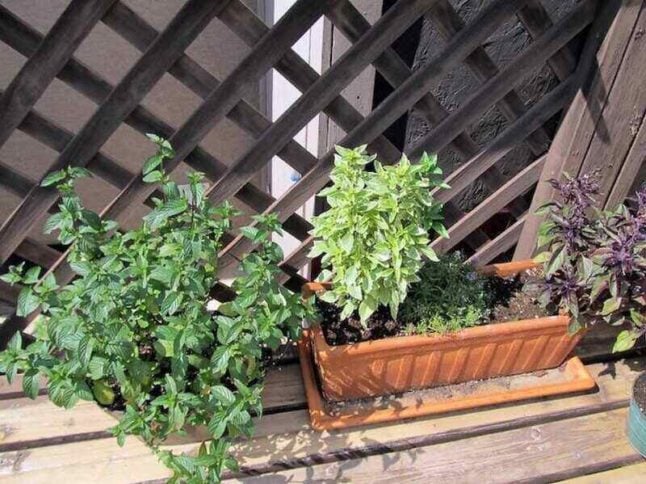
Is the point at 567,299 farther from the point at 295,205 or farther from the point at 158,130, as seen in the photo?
the point at 158,130

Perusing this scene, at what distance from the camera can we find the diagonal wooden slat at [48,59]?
1141mm

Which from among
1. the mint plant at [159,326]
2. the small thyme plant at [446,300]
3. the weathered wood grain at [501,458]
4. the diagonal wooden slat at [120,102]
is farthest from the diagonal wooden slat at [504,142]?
the weathered wood grain at [501,458]

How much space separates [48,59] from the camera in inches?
46.3

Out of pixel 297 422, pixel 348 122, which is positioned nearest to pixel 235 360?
pixel 297 422

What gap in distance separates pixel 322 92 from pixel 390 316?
0.62 m

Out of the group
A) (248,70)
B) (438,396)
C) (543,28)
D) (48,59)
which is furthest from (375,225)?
(48,59)

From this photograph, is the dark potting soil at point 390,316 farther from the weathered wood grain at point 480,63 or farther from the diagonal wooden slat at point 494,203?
the weathered wood grain at point 480,63

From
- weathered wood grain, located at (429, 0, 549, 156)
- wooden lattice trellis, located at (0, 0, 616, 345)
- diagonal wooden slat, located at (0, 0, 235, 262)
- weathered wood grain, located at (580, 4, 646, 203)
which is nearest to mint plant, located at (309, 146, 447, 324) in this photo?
wooden lattice trellis, located at (0, 0, 616, 345)

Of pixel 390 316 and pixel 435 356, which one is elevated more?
pixel 390 316

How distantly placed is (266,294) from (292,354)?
0.50 m

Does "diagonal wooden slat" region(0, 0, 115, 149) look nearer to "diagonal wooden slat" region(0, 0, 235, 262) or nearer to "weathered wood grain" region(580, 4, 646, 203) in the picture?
"diagonal wooden slat" region(0, 0, 235, 262)

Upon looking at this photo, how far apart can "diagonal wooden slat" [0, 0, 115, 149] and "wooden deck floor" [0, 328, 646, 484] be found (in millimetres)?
761

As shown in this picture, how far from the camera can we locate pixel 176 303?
45.1 inches

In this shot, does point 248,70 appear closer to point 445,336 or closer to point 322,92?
point 322,92
